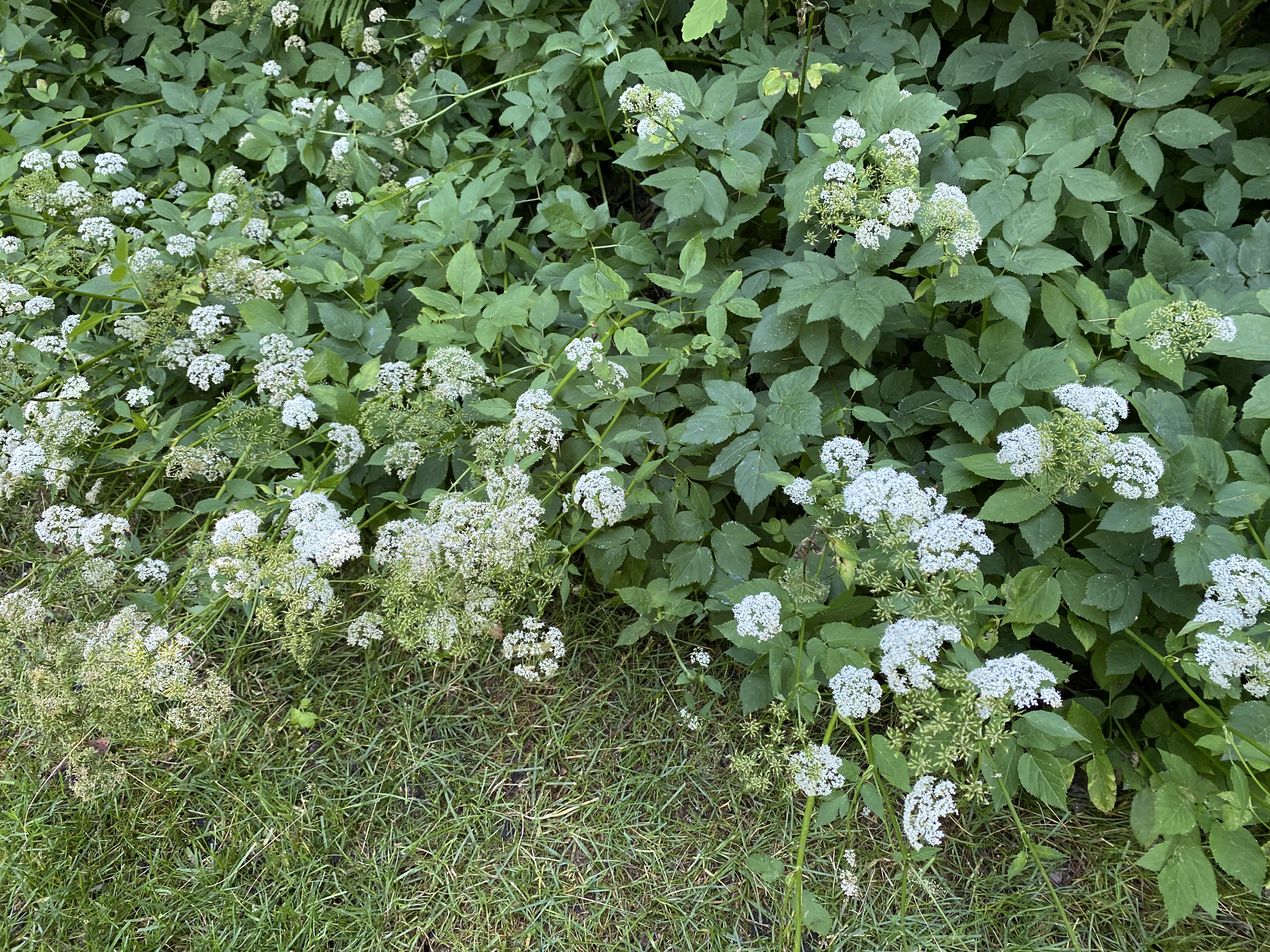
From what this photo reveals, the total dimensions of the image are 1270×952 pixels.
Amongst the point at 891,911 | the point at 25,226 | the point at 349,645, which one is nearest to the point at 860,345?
the point at 891,911

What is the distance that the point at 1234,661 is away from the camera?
1.72 meters

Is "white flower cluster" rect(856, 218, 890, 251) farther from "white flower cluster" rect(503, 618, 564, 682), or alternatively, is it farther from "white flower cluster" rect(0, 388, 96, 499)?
"white flower cluster" rect(0, 388, 96, 499)

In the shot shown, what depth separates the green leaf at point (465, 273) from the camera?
249cm

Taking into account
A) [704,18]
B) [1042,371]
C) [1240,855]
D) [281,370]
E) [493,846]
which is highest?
[704,18]

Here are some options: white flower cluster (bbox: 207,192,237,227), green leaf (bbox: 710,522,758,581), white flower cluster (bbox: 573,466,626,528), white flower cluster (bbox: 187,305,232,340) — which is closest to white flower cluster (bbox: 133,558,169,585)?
white flower cluster (bbox: 187,305,232,340)

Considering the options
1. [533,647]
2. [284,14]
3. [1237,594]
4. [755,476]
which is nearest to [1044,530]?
[1237,594]

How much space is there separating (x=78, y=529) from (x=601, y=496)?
68.7 inches

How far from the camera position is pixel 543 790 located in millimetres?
2488

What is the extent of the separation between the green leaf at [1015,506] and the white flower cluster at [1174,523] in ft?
0.82

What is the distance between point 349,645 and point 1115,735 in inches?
101

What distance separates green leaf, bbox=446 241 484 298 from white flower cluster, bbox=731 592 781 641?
52.4 inches

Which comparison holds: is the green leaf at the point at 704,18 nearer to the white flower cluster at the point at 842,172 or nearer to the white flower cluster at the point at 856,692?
the white flower cluster at the point at 842,172

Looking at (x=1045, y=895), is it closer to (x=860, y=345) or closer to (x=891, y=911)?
(x=891, y=911)

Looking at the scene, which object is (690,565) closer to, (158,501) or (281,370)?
(281,370)
